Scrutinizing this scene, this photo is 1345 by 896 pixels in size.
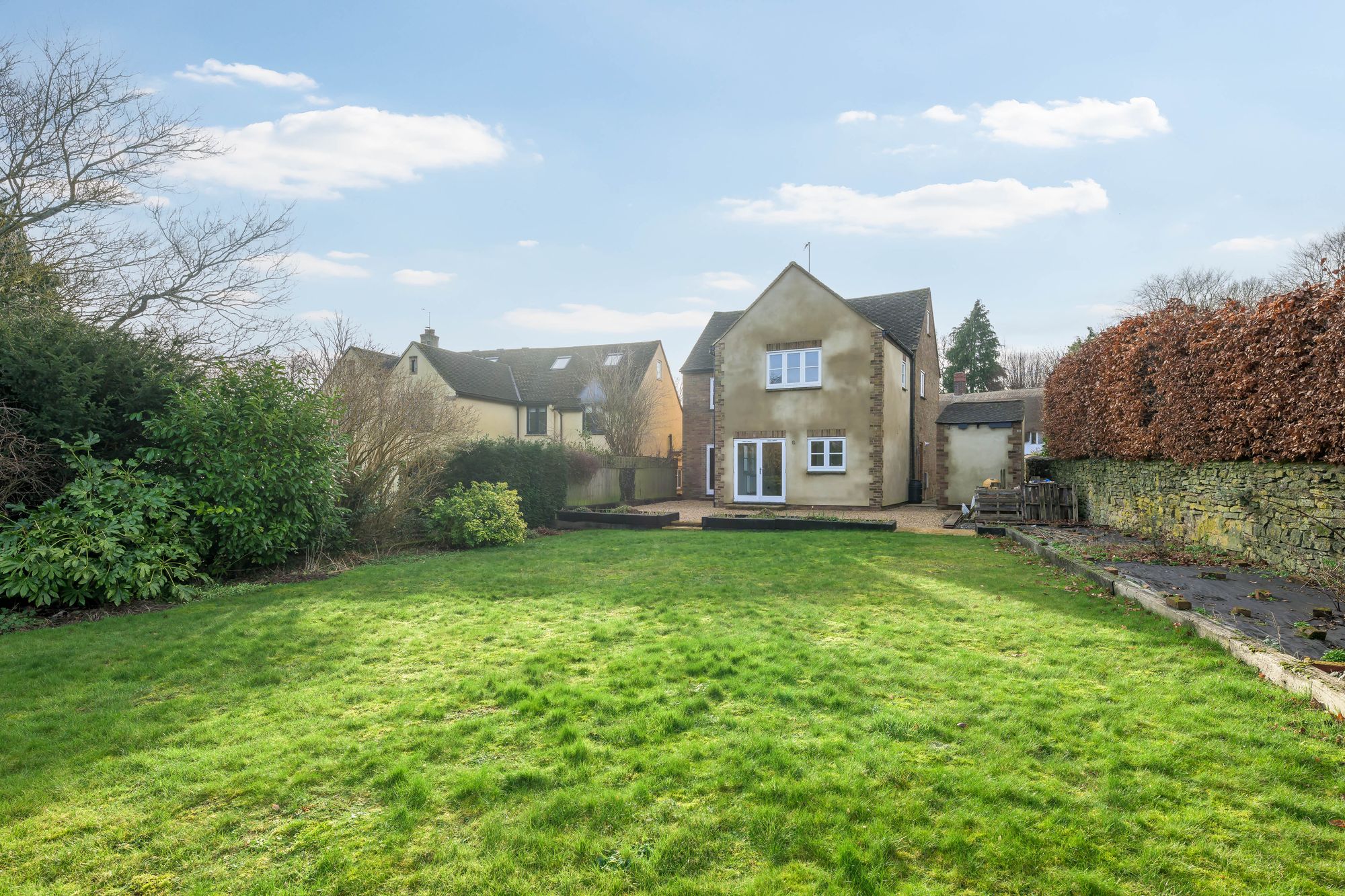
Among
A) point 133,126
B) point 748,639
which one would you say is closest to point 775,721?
point 748,639

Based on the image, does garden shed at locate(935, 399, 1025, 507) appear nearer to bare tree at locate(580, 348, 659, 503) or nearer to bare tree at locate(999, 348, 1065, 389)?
bare tree at locate(580, 348, 659, 503)

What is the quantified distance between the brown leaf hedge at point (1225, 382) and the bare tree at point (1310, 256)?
Result: 27.2 m

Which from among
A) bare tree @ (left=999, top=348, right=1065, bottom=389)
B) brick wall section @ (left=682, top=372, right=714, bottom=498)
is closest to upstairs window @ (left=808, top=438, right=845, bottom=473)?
brick wall section @ (left=682, top=372, right=714, bottom=498)

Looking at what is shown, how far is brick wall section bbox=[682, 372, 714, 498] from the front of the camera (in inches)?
1027

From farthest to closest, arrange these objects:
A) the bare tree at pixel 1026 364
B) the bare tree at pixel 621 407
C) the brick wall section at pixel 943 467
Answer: the bare tree at pixel 1026 364 → the bare tree at pixel 621 407 → the brick wall section at pixel 943 467

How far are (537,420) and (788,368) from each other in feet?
56.9

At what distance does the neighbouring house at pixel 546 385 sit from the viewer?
31.2 m

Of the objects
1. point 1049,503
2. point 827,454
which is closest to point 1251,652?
point 1049,503

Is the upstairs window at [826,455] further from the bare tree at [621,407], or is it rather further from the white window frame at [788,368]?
the bare tree at [621,407]

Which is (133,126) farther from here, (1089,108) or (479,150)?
(1089,108)

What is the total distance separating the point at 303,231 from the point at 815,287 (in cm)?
1430

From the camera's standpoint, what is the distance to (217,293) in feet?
45.5

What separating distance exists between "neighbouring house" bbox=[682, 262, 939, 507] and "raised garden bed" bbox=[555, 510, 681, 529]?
4.74 metres

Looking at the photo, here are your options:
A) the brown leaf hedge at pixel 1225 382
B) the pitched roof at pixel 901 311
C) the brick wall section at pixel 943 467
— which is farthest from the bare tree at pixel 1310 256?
the brown leaf hedge at pixel 1225 382
